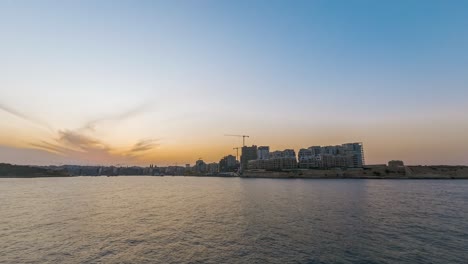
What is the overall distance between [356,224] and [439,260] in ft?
67.4

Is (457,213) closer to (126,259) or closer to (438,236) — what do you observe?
(438,236)

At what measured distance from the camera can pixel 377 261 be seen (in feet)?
100

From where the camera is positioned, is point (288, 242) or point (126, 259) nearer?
point (126, 259)

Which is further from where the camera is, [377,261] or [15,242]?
[15,242]

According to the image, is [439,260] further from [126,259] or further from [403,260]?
[126,259]

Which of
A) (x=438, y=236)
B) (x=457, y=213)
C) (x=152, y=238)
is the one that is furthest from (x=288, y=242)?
(x=457, y=213)

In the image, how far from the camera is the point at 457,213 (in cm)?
6384

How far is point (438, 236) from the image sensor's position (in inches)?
1656

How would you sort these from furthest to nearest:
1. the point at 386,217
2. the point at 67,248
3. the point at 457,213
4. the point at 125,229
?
the point at 457,213 → the point at 386,217 → the point at 125,229 → the point at 67,248

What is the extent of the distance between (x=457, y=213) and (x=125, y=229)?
75.1 metres

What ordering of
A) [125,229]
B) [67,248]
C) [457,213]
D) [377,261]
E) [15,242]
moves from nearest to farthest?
[377,261] → [67,248] → [15,242] → [125,229] → [457,213]

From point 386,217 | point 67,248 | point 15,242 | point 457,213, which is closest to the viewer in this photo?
point 67,248

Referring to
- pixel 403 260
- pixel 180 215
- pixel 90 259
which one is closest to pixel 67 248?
pixel 90 259

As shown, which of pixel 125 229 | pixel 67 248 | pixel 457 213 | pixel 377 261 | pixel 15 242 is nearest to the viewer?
pixel 377 261
